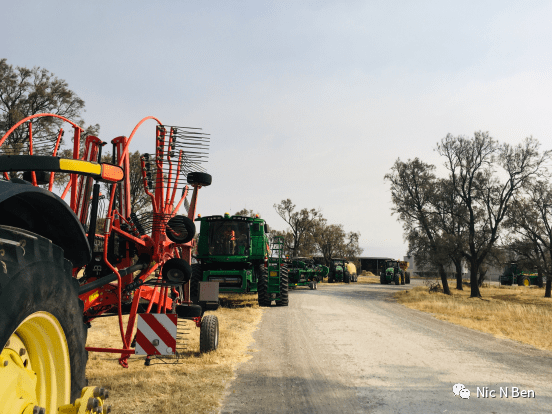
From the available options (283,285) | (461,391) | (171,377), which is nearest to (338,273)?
(283,285)

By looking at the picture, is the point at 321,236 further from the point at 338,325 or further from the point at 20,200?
the point at 20,200

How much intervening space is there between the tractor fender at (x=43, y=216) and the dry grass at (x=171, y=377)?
8.56 ft

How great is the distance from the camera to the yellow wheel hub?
191cm

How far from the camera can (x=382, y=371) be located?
6.36 m

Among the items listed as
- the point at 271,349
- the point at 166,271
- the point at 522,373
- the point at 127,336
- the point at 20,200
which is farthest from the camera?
the point at 271,349

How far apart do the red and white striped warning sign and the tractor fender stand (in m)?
2.71

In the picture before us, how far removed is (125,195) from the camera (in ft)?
16.9

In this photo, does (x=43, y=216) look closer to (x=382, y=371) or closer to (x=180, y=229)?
(x=180, y=229)

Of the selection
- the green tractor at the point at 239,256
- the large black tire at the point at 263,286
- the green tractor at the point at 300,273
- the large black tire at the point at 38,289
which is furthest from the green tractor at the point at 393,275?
the large black tire at the point at 38,289

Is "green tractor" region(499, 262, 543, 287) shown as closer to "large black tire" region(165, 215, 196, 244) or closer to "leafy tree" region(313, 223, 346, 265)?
"leafy tree" region(313, 223, 346, 265)

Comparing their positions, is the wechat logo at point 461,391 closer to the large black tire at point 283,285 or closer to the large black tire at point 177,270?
the large black tire at point 177,270

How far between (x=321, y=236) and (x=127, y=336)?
173 feet

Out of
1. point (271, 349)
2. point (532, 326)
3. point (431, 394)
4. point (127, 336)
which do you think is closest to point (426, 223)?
point (532, 326)

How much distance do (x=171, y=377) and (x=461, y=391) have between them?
143 inches
